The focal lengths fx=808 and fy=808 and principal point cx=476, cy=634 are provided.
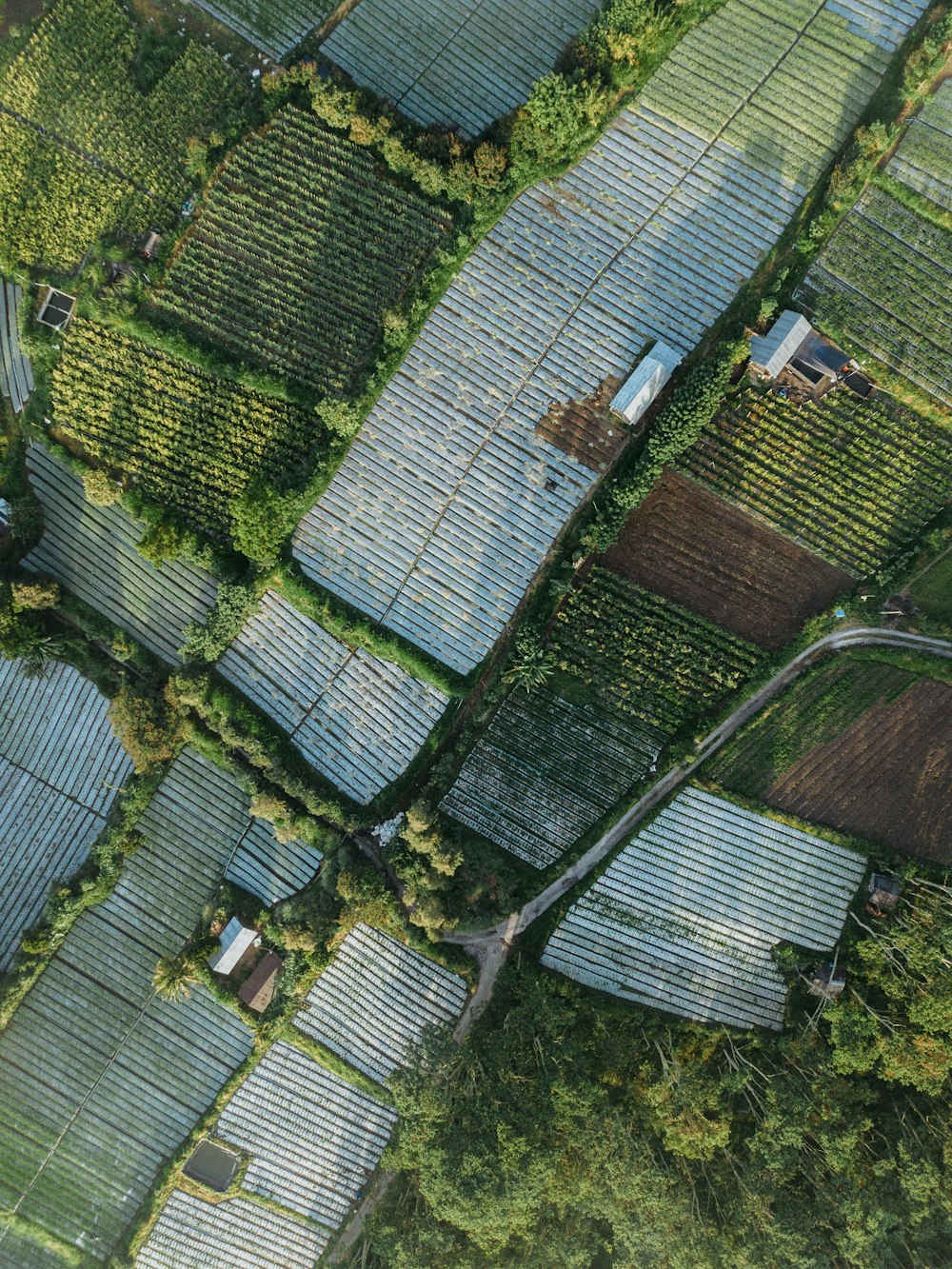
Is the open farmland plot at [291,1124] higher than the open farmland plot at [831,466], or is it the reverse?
the open farmland plot at [831,466]

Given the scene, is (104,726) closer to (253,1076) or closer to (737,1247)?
(253,1076)

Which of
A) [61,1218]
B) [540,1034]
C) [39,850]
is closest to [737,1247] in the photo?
[540,1034]

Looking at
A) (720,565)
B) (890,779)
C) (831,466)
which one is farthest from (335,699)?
(890,779)

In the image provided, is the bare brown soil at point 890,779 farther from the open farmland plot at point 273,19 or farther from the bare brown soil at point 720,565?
the open farmland plot at point 273,19

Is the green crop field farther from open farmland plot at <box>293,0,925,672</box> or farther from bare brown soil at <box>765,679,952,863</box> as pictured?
open farmland plot at <box>293,0,925,672</box>

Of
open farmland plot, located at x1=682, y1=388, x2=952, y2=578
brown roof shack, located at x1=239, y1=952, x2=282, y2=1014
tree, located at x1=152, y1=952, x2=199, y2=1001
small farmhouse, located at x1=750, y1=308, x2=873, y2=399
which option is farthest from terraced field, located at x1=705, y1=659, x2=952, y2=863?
tree, located at x1=152, y1=952, x2=199, y2=1001

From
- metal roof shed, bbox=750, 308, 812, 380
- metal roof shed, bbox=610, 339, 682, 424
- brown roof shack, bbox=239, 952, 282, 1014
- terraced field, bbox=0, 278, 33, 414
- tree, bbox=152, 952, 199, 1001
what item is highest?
metal roof shed, bbox=750, 308, 812, 380

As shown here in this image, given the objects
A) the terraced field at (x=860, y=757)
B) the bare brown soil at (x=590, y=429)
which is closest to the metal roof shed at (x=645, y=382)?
the bare brown soil at (x=590, y=429)
